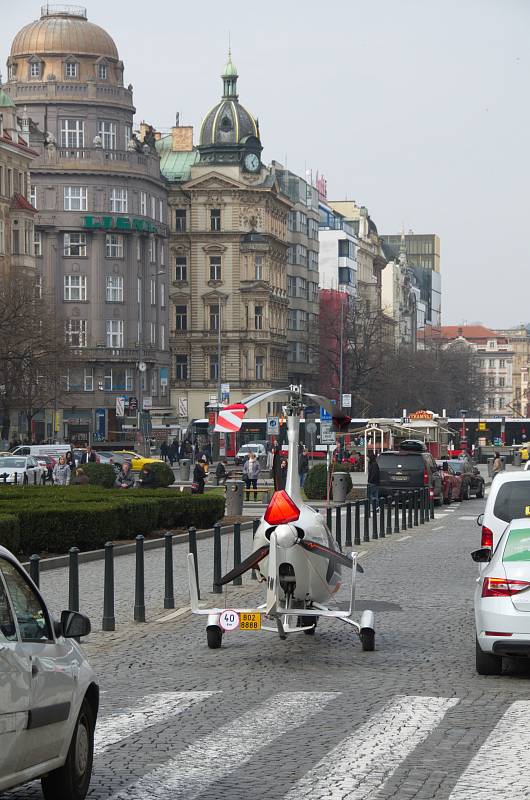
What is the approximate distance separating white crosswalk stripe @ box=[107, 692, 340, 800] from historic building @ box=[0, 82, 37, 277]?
80.6 m

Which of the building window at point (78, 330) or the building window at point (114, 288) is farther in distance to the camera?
the building window at point (114, 288)

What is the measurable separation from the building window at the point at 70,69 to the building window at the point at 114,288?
507 inches

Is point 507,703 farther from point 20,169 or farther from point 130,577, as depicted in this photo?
point 20,169

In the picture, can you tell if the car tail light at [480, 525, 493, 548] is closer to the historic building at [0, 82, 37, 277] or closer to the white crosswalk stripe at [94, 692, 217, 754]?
the white crosswalk stripe at [94, 692, 217, 754]

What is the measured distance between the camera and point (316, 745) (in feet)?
34.3

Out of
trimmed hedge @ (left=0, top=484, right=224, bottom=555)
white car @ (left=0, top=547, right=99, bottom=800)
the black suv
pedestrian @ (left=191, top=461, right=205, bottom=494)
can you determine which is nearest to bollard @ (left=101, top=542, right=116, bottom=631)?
trimmed hedge @ (left=0, top=484, right=224, bottom=555)

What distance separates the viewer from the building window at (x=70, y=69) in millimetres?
106938

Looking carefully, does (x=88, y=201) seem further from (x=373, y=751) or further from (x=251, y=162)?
(x=373, y=751)

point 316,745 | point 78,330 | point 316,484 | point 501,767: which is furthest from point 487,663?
point 78,330

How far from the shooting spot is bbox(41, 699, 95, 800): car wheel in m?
8.31

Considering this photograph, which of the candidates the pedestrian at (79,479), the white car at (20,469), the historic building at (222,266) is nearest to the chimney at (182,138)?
the historic building at (222,266)

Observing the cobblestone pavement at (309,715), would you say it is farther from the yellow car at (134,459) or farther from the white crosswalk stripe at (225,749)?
the yellow car at (134,459)

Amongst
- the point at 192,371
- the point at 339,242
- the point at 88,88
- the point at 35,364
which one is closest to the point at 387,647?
the point at 35,364

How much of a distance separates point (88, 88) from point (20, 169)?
12826 mm
